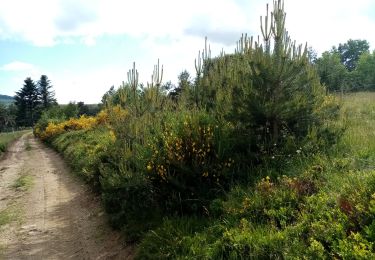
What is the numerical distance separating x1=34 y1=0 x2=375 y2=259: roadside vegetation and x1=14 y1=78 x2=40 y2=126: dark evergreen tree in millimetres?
78997

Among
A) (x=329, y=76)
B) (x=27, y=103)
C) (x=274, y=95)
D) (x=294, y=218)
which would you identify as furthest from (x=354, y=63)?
(x=294, y=218)

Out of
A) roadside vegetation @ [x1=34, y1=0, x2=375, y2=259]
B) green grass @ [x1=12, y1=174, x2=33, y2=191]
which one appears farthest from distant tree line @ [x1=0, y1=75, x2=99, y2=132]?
roadside vegetation @ [x1=34, y1=0, x2=375, y2=259]

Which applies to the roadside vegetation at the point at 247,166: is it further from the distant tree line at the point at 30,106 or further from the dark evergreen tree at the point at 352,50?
the dark evergreen tree at the point at 352,50

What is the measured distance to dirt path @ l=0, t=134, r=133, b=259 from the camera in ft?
22.9

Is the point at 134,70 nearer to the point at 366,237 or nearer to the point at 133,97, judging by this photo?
the point at 133,97

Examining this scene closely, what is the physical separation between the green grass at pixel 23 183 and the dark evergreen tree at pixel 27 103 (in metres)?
70.7

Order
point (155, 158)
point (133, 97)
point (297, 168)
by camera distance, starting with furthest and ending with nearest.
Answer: point (133, 97) < point (155, 158) < point (297, 168)

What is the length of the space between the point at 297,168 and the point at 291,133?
3.65ft

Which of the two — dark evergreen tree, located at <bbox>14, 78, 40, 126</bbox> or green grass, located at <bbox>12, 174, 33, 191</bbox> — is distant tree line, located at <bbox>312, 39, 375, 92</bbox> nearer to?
green grass, located at <bbox>12, 174, 33, 191</bbox>

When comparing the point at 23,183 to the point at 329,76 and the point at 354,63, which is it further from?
the point at 354,63

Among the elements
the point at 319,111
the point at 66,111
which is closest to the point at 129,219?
the point at 319,111

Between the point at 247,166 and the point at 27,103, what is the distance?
8363 centimetres

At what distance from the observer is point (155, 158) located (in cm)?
688

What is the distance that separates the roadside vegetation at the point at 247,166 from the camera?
4.19 m
